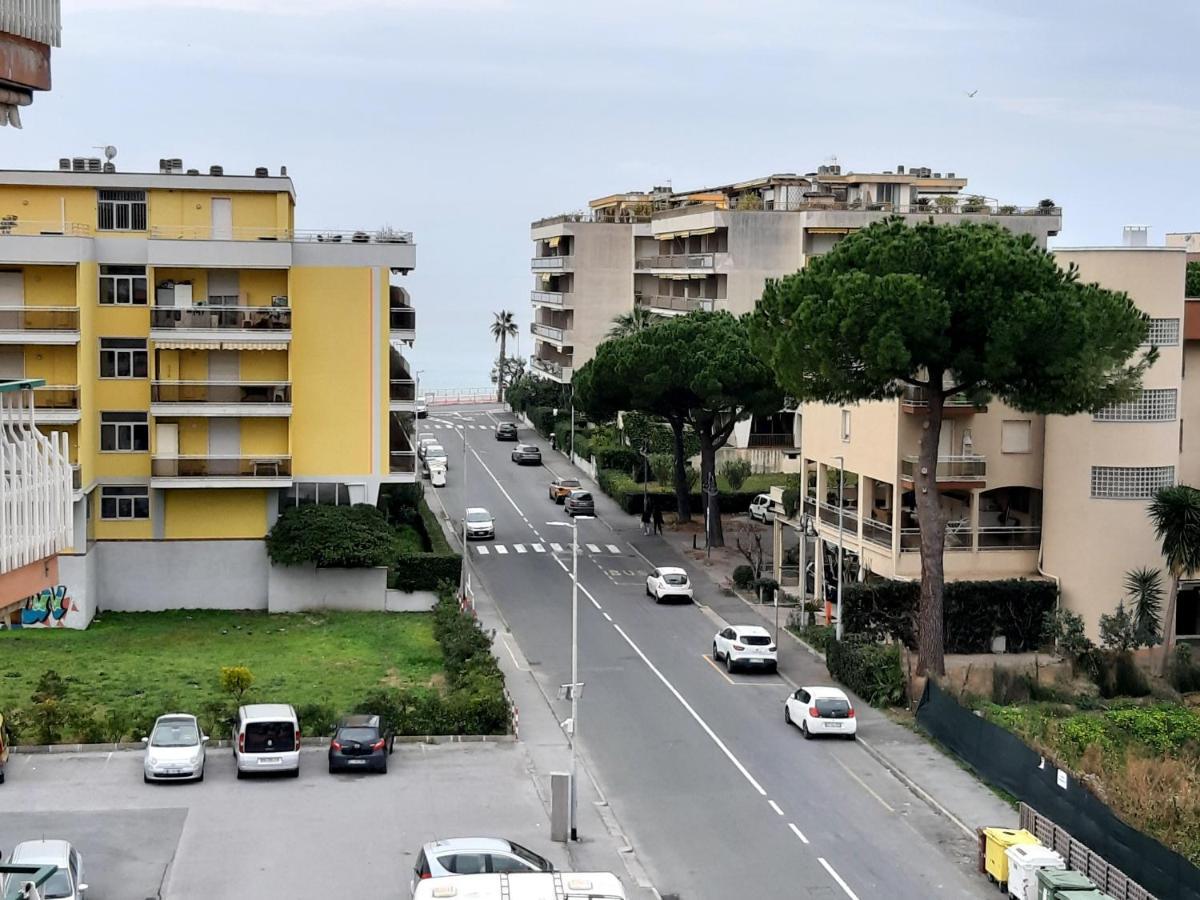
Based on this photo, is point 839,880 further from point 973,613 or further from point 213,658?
point 213,658

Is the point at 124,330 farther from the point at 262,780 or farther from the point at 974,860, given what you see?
the point at 974,860

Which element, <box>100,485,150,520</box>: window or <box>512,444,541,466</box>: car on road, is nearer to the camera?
<box>100,485,150,520</box>: window

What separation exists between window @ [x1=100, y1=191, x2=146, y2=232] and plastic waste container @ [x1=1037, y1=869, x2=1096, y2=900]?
40079mm

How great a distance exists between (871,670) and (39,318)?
96.8 feet

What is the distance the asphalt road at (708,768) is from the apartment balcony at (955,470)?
Result: 8.11 metres

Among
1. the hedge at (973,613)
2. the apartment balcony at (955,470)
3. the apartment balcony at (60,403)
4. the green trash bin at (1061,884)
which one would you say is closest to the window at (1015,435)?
the apartment balcony at (955,470)

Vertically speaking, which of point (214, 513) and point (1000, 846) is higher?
point (214, 513)

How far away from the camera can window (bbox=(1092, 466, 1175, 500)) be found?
53.2 m

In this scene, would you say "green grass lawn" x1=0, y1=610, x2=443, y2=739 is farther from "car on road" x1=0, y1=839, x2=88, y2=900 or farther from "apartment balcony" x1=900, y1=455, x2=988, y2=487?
"apartment balcony" x1=900, y1=455, x2=988, y2=487

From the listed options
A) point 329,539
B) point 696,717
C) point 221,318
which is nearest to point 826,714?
point 696,717

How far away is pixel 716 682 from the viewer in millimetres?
51375

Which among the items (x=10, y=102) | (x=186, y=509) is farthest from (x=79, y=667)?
(x=10, y=102)

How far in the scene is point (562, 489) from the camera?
289 feet

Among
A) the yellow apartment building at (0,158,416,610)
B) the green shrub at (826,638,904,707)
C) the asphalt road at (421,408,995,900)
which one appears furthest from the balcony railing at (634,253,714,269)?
the green shrub at (826,638,904,707)
